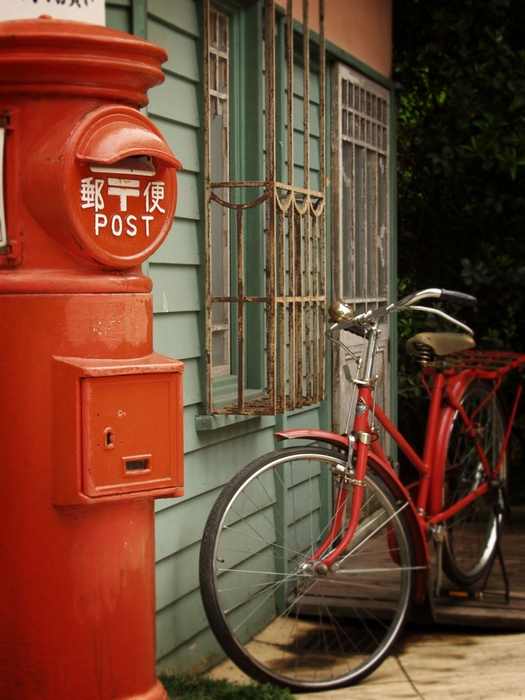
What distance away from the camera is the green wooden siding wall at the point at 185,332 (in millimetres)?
3875

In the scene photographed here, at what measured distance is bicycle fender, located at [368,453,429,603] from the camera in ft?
13.8

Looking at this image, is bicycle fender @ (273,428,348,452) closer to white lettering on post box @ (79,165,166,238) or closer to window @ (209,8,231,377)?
window @ (209,8,231,377)

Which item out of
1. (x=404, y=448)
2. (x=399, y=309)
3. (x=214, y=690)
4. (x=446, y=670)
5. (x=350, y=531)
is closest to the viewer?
(x=214, y=690)

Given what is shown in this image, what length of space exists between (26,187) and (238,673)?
2543 mm

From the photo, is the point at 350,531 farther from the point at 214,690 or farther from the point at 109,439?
the point at 109,439

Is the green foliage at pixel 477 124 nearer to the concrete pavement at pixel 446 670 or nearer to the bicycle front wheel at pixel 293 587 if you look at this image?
the bicycle front wheel at pixel 293 587

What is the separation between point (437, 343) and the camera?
15.6 feet

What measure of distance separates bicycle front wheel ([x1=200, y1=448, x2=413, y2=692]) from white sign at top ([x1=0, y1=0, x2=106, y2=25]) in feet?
5.71

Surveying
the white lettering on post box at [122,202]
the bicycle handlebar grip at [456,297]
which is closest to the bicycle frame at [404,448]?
the bicycle handlebar grip at [456,297]

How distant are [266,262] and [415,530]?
4.45 feet

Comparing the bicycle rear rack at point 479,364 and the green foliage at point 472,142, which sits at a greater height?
the green foliage at point 472,142

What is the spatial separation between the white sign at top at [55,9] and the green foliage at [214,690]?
2254mm

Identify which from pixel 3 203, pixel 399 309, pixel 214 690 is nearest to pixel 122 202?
pixel 3 203

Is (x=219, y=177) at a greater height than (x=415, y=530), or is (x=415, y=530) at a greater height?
(x=219, y=177)
